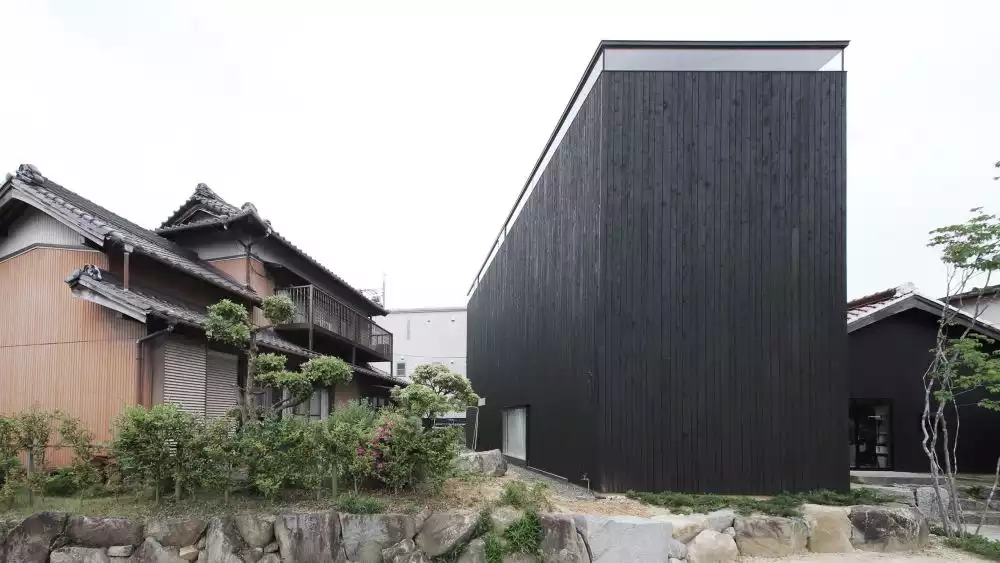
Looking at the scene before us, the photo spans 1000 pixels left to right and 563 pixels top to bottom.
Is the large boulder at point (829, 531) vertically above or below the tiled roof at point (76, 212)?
below

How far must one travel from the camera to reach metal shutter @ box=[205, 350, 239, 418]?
36.4 feet

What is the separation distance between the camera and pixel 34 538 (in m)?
7.48

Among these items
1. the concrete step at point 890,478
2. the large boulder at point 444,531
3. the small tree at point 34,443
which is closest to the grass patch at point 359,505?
the large boulder at point 444,531

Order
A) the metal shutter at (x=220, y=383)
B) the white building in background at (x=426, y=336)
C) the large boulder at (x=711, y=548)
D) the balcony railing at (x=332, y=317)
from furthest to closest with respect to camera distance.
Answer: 1. the white building in background at (x=426, y=336)
2. the balcony railing at (x=332, y=317)
3. the metal shutter at (x=220, y=383)
4. the large boulder at (x=711, y=548)

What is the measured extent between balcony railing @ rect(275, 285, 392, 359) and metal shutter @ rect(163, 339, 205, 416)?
3.19 m

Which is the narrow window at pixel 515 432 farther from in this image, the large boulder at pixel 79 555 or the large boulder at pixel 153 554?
the large boulder at pixel 79 555

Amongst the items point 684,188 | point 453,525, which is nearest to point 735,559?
point 453,525

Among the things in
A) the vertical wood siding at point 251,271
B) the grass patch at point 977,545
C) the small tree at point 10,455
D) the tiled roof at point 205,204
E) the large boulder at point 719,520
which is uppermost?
the tiled roof at point 205,204

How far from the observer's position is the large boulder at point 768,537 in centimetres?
812

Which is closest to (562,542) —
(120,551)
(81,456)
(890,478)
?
(120,551)

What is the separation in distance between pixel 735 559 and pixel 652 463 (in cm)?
174

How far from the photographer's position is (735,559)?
26.1 feet

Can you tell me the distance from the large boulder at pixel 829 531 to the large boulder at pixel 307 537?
20.4 feet

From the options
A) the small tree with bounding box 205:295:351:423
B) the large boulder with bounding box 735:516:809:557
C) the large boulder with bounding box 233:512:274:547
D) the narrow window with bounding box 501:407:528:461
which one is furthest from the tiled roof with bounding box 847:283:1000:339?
the large boulder with bounding box 233:512:274:547
